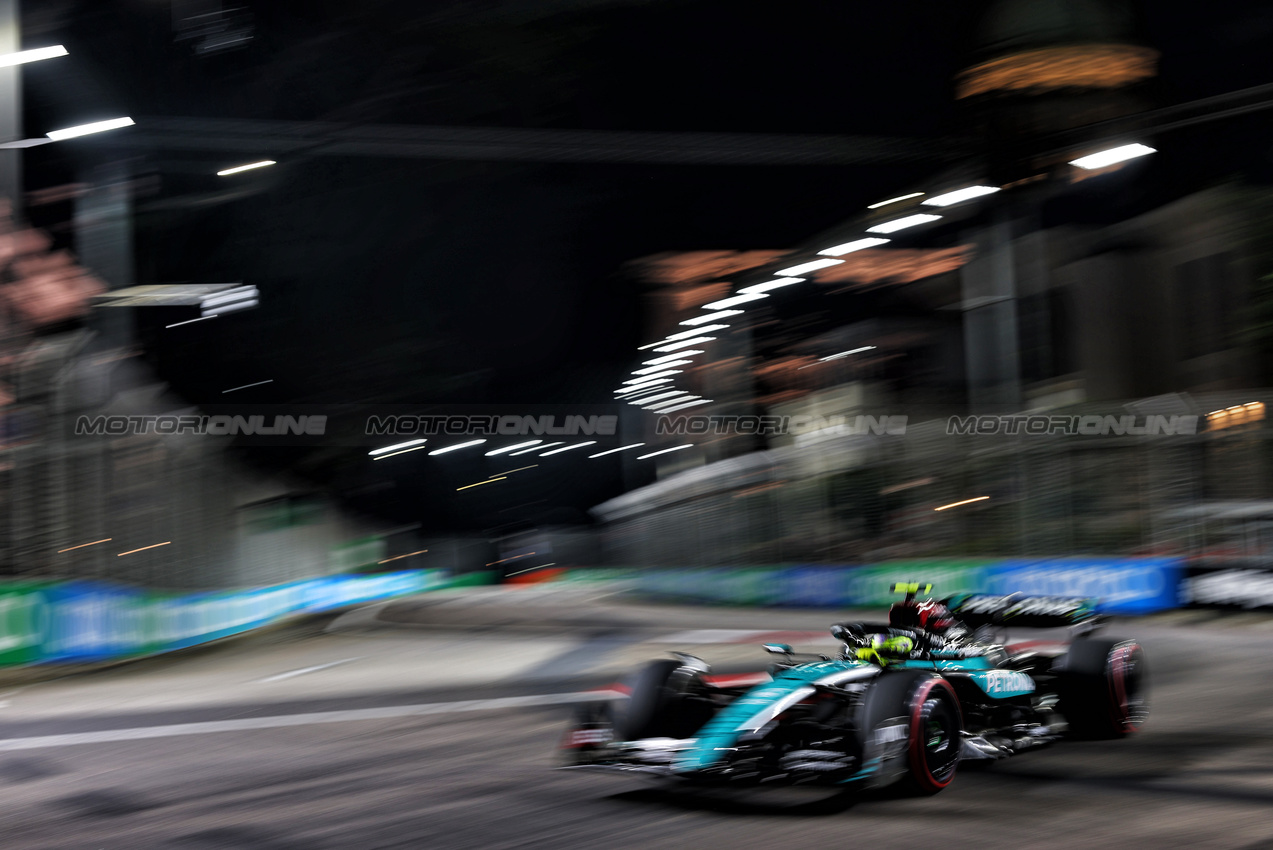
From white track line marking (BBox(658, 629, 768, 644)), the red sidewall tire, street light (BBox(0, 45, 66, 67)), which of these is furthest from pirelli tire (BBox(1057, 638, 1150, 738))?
street light (BBox(0, 45, 66, 67))

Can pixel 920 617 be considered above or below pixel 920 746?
above

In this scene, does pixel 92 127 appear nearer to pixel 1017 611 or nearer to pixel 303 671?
pixel 303 671

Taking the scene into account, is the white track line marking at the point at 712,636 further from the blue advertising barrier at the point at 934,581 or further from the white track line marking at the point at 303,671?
the white track line marking at the point at 303,671

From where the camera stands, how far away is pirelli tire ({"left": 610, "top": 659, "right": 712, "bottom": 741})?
21.8 ft

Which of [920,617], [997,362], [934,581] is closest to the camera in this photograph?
[920,617]

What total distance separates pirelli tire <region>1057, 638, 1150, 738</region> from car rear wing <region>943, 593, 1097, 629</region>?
0.20 meters

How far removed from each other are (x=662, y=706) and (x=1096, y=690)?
278cm

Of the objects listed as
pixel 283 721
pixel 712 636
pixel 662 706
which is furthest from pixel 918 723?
pixel 712 636

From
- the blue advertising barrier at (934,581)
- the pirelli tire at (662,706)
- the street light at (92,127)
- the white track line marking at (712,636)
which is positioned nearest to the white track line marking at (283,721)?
the pirelli tire at (662,706)

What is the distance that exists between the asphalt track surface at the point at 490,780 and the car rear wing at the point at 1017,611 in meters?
0.79

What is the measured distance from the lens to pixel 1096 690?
7.44 m

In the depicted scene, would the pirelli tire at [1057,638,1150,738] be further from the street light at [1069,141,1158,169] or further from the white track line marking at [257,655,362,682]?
the white track line marking at [257,655,362,682]

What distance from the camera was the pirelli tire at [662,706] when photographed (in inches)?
261

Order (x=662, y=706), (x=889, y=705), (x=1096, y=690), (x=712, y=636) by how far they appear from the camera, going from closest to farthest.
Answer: (x=889, y=705)
(x=662, y=706)
(x=1096, y=690)
(x=712, y=636)
